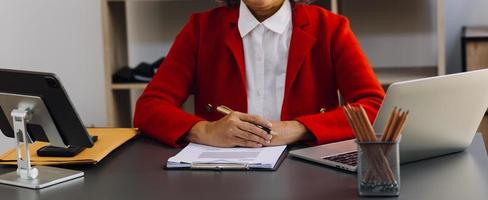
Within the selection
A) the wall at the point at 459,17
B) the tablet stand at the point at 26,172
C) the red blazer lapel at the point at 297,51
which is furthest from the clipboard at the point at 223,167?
the wall at the point at 459,17

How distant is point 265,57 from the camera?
2.12 metres

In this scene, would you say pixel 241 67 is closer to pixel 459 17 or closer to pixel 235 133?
pixel 235 133

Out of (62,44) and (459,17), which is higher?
(459,17)

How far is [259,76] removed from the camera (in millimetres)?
2115

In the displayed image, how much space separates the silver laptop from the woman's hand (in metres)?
0.09

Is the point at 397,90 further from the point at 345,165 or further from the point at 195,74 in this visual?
the point at 195,74

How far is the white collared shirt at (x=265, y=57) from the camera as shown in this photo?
2.11m

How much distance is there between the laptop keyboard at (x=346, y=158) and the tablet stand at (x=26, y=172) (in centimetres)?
54

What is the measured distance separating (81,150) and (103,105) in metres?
1.91

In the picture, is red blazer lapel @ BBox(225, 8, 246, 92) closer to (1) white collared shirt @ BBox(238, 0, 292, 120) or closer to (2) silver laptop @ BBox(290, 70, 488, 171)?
(1) white collared shirt @ BBox(238, 0, 292, 120)

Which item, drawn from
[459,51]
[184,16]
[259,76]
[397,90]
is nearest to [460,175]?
[397,90]

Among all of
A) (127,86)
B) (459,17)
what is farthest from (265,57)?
(459,17)

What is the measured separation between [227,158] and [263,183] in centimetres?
20

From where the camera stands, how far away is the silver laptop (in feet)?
4.68
